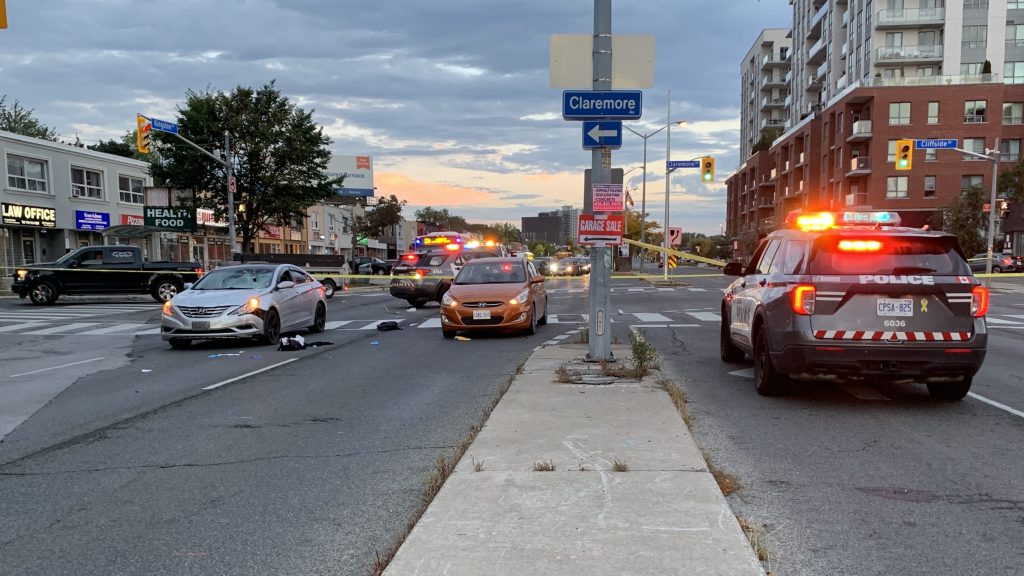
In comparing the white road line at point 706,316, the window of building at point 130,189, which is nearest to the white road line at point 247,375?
the white road line at point 706,316

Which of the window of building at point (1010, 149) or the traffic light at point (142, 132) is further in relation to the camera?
the window of building at point (1010, 149)

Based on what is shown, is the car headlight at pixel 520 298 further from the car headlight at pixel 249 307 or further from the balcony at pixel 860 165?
the balcony at pixel 860 165

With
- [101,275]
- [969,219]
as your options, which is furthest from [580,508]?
[969,219]

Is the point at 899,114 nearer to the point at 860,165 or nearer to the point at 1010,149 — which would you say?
the point at 860,165

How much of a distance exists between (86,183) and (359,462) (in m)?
40.0

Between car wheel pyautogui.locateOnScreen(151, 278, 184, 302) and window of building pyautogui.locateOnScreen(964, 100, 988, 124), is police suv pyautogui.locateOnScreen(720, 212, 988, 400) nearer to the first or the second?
car wheel pyautogui.locateOnScreen(151, 278, 184, 302)

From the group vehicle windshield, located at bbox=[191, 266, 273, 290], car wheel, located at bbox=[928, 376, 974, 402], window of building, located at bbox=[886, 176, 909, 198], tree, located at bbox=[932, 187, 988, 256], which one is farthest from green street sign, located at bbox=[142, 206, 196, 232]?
window of building, located at bbox=[886, 176, 909, 198]

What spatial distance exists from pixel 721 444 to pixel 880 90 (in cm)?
5991

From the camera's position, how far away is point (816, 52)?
7344 cm

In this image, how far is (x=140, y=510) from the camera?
4406mm

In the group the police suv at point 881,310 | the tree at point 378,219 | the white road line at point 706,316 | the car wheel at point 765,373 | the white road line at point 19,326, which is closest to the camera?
the police suv at point 881,310

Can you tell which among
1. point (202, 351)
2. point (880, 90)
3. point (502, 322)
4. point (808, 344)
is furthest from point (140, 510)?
point (880, 90)

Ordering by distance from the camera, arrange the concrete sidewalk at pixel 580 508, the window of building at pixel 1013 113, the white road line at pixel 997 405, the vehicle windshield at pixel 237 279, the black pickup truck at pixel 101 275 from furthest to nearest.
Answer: the window of building at pixel 1013 113 → the black pickup truck at pixel 101 275 → the vehicle windshield at pixel 237 279 → the white road line at pixel 997 405 → the concrete sidewalk at pixel 580 508

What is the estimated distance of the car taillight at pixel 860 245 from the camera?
6.80m
